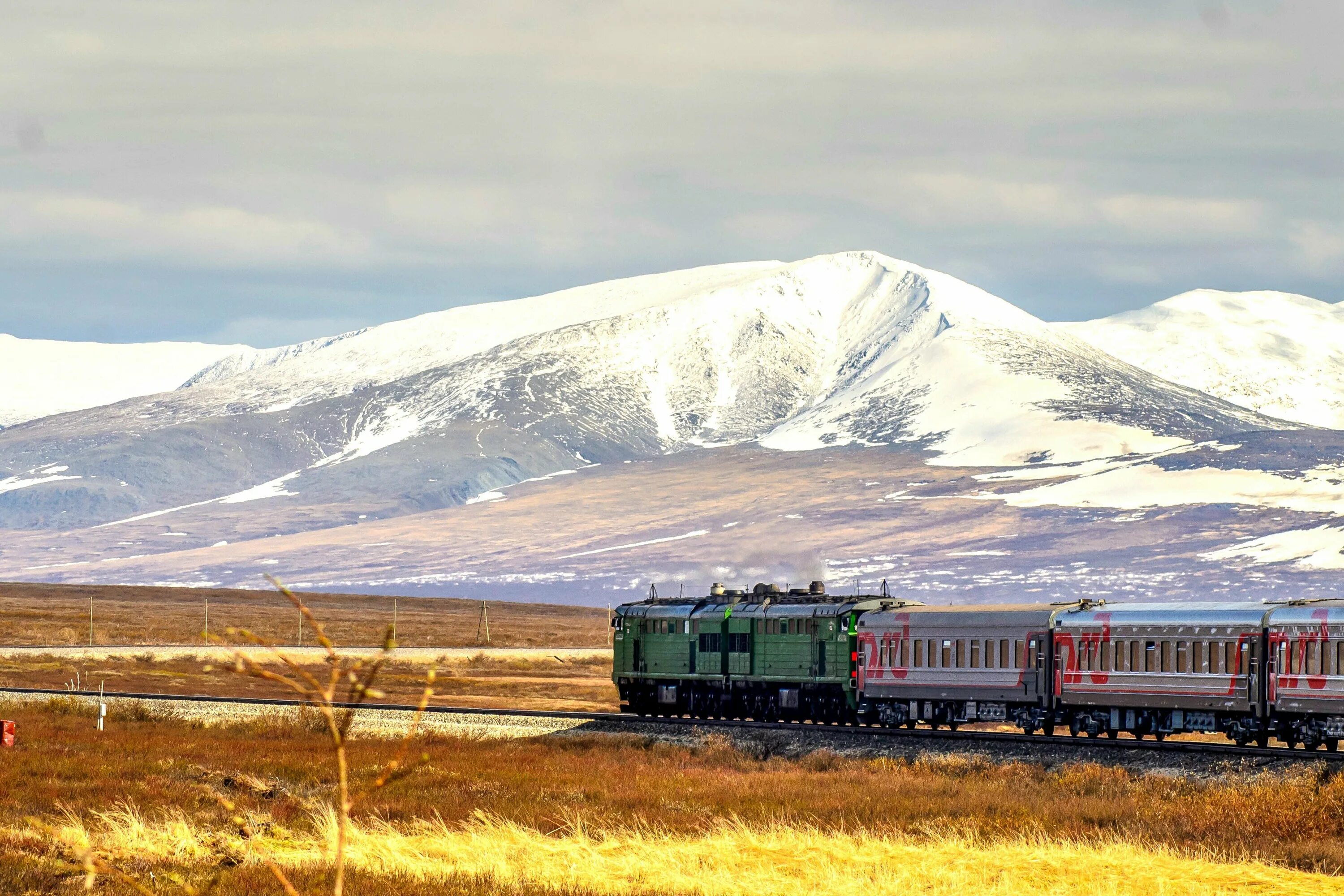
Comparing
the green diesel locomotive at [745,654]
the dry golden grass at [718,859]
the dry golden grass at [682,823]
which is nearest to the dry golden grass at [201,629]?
the green diesel locomotive at [745,654]

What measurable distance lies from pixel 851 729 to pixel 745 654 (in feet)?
33.2

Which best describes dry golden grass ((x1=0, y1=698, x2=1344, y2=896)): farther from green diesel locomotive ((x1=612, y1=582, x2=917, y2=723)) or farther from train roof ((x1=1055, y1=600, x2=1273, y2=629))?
green diesel locomotive ((x1=612, y1=582, x2=917, y2=723))

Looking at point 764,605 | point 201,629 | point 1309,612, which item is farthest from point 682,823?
point 201,629

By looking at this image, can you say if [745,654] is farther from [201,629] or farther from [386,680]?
[201,629]

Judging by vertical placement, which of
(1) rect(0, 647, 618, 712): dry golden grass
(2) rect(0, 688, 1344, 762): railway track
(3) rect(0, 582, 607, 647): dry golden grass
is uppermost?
(2) rect(0, 688, 1344, 762): railway track

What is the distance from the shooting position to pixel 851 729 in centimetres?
4969

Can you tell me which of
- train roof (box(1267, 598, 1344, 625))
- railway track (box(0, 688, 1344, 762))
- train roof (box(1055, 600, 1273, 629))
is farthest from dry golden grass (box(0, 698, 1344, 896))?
train roof (box(1055, 600, 1273, 629))

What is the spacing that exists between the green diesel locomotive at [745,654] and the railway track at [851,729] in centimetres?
88

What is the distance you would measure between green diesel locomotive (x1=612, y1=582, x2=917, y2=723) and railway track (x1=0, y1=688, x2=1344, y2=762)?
88 cm

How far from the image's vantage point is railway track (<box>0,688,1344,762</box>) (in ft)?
132

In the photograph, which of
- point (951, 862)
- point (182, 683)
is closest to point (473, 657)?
point (182, 683)

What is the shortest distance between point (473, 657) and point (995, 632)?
7023 cm

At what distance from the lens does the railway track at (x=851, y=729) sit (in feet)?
132

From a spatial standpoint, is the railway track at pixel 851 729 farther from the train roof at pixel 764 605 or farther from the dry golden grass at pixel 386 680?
the train roof at pixel 764 605
